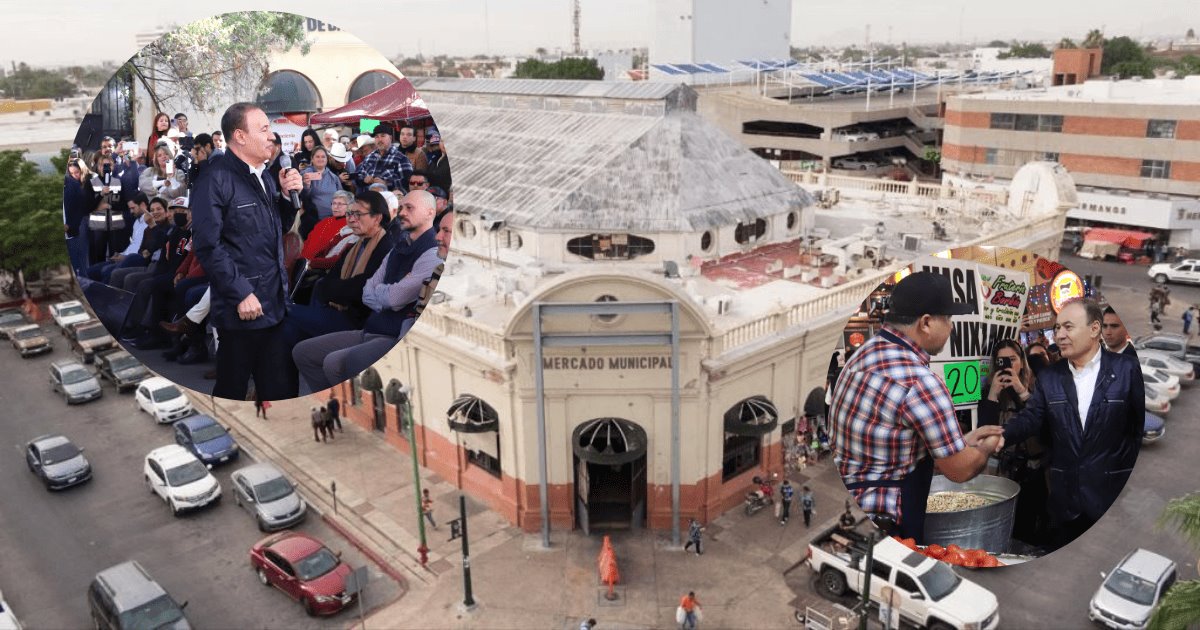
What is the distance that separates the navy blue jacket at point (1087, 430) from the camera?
6.33 metres

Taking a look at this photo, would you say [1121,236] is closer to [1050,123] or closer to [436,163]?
[1050,123]

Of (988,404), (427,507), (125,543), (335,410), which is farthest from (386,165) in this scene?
(335,410)

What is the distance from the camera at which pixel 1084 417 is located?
6.38 meters

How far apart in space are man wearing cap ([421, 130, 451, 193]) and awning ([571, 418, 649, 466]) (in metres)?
14.7

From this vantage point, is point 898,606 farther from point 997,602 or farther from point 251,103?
point 251,103

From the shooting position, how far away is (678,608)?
63.9ft

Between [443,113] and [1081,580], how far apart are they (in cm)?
2797

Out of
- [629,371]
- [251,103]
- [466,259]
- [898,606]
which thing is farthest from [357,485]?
[251,103]

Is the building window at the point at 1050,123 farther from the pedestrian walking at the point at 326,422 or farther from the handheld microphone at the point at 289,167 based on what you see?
the handheld microphone at the point at 289,167

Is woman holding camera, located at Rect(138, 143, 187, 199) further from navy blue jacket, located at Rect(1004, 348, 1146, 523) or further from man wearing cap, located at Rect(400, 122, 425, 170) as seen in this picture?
navy blue jacket, located at Rect(1004, 348, 1146, 523)

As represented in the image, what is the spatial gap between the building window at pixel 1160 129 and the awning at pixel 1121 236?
19.3 feet

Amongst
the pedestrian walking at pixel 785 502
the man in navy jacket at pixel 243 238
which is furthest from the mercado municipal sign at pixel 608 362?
A: the man in navy jacket at pixel 243 238

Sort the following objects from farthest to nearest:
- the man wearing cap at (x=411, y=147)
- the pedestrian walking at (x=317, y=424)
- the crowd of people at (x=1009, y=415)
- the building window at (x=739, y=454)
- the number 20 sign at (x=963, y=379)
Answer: the pedestrian walking at (x=317, y=424) < the building window at (x=739, y=454) < the man wearing cap at (x=411, y=147) < the number 20 sign at (x=963, y=379) < the crowd of people at (x=1009, y=415)

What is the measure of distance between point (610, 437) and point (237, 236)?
16131mm
